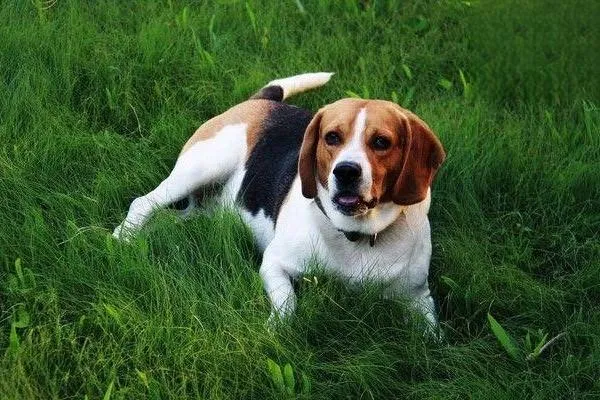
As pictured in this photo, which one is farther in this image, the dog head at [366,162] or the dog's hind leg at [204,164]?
the dog's hind leg at [204,164]

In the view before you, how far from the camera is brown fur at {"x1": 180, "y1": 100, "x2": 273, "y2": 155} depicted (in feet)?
17.2

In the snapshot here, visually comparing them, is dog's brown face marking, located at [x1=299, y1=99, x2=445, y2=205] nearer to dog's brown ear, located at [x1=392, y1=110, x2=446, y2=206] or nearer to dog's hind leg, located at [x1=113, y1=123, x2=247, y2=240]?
dog's brown ear, located at [x1=392, y1=110, x2=446, y2=206]

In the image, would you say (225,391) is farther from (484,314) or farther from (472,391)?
(484,314)

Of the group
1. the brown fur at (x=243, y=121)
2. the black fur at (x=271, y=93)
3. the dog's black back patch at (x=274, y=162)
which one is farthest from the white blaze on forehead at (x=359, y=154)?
the black fur at (x=271, y=93)

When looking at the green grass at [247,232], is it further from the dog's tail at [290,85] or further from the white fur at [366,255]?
the dog's tail at [290,85]

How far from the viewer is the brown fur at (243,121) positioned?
524 centimetres

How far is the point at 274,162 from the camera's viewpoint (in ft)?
16.5

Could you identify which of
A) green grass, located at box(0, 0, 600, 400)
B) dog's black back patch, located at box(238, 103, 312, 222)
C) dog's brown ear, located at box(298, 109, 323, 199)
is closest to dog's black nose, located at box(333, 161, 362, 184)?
dog's brown ear, located at box(298, 109, 323, 199)

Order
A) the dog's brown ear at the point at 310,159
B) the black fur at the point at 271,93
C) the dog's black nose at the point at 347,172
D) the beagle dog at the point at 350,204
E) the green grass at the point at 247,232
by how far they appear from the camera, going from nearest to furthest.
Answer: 1. the green grass at the point at 247,232
2. the dog's black nose at the point at 347,172
3. the beagle dog at the point at 350,204
4. the dog's brown ear at the point at 310,159
5. the black fur at the point at 271,93

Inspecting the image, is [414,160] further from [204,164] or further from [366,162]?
[204,164]

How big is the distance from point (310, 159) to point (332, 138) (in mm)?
181

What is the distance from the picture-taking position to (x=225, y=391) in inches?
144

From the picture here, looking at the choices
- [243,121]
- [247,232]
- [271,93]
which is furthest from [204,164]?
[271,93]

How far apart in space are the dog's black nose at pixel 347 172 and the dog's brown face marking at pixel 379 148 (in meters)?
0.06
